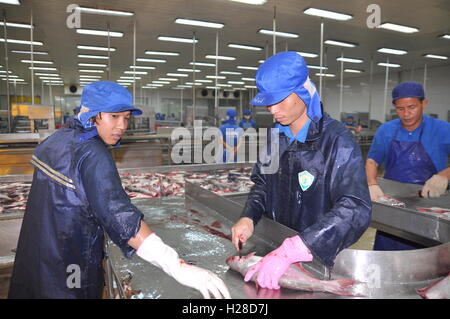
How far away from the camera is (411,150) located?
3.06m

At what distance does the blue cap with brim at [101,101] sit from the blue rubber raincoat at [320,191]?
2.72 ft

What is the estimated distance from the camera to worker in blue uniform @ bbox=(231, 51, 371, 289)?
132cm

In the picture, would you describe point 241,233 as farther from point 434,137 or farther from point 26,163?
point 26,163

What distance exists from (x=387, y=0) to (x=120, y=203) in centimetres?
666

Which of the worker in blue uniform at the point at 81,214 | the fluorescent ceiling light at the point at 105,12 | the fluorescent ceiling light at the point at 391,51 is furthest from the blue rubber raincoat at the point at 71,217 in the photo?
the fluorescent ceiling light at the point at 391,51

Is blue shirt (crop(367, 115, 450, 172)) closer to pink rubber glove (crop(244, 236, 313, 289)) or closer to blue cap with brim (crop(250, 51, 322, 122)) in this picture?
blue cap with brim (crop(250, 51, 322, 122))

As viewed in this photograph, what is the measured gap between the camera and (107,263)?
1.77 m

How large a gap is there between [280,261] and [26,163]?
22.4 ft

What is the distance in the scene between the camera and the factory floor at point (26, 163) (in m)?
2.76

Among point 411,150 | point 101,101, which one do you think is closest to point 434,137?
point 411,150

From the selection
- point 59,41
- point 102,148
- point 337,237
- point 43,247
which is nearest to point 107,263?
point 43,247

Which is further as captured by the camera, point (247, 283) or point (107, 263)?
point (107, 263)
